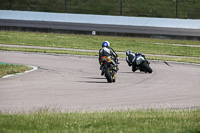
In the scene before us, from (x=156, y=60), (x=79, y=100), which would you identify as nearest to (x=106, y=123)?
(x=79, y=100)

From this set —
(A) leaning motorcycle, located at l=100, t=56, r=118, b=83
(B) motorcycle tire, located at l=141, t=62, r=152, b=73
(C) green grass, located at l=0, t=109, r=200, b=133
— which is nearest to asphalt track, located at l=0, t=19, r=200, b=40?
(B) motorcycle tire, located at l=141, t=62, r=152, b=73

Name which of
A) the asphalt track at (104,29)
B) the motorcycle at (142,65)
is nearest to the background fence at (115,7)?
the asphalt track at (104,29)

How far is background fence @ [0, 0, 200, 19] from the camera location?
49.9 meters

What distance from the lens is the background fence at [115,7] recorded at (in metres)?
49.9

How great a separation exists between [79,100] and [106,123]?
333 cm

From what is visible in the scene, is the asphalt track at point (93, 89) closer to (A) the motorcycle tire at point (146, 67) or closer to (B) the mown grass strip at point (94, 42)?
(A) the motorcycle tire at point (146, 67)

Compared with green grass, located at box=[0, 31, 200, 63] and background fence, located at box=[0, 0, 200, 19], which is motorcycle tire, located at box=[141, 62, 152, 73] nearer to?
green grass, located at box=[0, 31, 200, 63]

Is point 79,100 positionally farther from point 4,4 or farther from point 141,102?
point 4,4

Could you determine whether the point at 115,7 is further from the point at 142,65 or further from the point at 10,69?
the point at 10,69

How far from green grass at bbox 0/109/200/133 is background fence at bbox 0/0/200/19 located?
39.9 metres

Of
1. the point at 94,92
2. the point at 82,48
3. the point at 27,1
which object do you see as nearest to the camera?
the point at 94,92

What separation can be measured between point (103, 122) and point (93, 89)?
17.0 feet

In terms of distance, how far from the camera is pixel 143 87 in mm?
14305

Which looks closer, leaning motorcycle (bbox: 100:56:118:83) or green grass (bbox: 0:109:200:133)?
green grass (bbox: 0:109:200:133)
